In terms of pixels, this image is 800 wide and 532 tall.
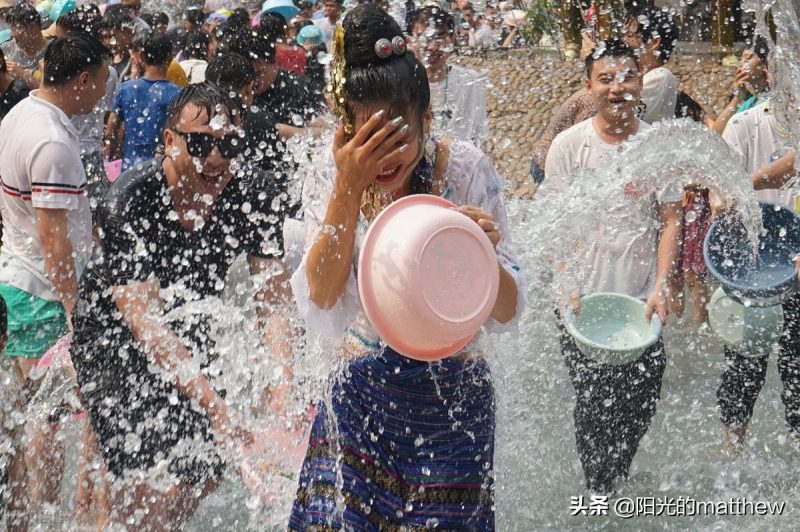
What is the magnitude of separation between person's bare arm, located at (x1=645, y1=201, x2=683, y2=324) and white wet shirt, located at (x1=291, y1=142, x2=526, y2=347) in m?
1.74

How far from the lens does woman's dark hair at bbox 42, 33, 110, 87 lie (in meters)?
4.16

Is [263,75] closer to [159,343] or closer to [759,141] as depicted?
[759,141]

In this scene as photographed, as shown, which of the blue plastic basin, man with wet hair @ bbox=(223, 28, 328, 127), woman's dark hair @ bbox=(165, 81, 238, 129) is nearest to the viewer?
woman's dark hair @ bbox=(165, 81, 238, 129)

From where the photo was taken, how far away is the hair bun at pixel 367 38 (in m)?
2.27

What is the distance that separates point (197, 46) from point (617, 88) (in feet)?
14.9

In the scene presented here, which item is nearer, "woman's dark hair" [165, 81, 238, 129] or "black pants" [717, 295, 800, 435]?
"woman's dark hair" [165, 81, 238, 129]

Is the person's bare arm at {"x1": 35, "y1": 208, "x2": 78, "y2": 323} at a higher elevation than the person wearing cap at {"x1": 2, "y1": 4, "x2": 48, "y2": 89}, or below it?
higher

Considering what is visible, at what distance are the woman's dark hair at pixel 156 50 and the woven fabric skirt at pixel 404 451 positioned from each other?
415 cm

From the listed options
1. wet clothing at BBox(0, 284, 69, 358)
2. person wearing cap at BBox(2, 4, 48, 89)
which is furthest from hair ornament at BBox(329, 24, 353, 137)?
person wearing cap at BBox(2, 4, 48, 89)

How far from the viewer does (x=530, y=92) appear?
31.8ft

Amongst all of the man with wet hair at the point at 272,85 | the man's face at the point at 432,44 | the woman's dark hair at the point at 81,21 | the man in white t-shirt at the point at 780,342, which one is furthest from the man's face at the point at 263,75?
the man in white t-shirt at the point at 780,342

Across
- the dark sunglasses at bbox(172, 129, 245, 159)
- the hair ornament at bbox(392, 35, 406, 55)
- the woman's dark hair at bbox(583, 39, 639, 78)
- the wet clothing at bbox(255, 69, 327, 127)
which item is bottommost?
Answer: the wet clothing at bbox(255, 69, 327, 127)

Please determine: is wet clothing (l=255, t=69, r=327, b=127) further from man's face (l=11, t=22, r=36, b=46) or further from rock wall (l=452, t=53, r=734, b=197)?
rock wall (l=452, t=53, r=734, b=197)

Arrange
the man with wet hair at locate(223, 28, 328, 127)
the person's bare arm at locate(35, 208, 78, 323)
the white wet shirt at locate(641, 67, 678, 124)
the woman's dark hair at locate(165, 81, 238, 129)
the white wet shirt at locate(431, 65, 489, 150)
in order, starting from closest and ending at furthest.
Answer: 1. the woman's dark hair at locate(165, 81, 238, 129)
2. the person's bare arm at locate(35, 208, 78, 323)
3. the white wet shirt at locate(431, 65, 489, 150)
4. the white wet shirt at locate(641, 67, 678, 124)
5. the man with wet hair at locate(223, 28, 328, 127)
